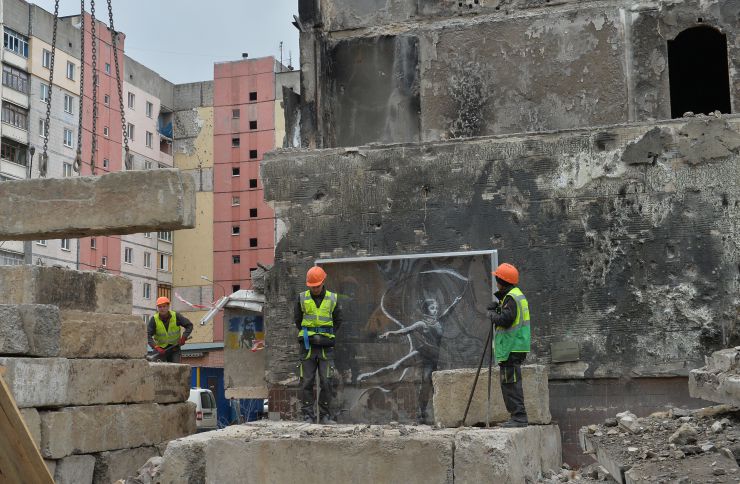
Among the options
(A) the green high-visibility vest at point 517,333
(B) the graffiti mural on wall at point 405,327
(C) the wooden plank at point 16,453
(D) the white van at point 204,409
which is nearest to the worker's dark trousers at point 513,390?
(A) the green high-visibility vest at point 517,333

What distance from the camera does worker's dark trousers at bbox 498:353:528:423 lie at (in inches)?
380

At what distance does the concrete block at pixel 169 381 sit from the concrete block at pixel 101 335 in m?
0.33

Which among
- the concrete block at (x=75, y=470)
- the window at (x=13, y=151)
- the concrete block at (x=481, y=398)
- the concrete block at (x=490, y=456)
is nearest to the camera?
the concrete block at (x=490, y=456)

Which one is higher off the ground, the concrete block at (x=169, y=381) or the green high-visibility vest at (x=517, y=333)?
the green high-visibility vest at (x=517, y=333)

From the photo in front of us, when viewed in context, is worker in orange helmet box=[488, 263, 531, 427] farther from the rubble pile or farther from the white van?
the white van

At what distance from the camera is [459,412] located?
1010cm

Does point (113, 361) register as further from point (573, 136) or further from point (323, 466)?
point (573, 136)

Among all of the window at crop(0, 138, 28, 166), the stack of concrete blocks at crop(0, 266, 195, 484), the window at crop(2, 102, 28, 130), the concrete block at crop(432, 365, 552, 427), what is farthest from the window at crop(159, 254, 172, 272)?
the concrete block at crop(432, 365, 552, 427)

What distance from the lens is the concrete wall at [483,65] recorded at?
14008mm

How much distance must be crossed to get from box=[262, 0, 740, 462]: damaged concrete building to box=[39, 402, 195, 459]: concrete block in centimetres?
126

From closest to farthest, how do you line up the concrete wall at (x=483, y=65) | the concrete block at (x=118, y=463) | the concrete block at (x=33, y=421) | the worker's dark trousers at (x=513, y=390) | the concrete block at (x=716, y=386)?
1. the concrete block at (x=716, y=386)
2. the worker's dark trousers at (x=513, y=390)
3. the concrete block at (x=33, y=421)
4. the concrete block at (x=118, y=463)
5. the concrete wall at (x=483, y=65)

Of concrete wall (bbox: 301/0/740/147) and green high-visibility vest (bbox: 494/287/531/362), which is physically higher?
concrete wall (bbox: 301/0/740/147)

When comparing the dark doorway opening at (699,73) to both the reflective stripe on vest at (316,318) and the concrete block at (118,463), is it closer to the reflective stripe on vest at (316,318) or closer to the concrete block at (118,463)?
the reflective stripe on vest at (316,318)

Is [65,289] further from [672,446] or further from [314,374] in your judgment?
[672,446]
